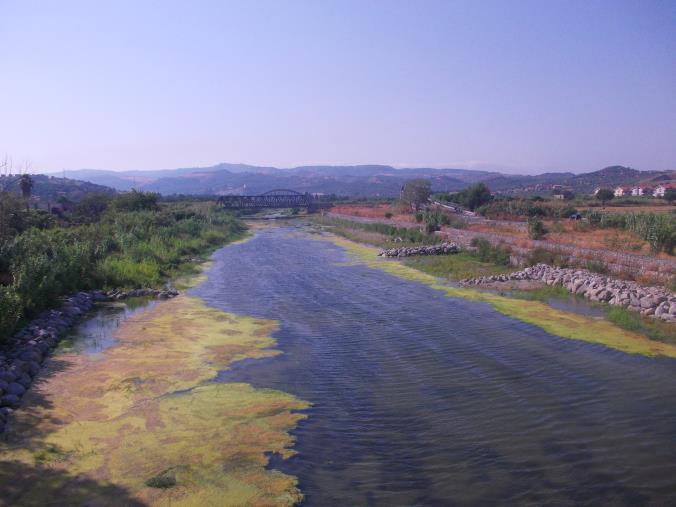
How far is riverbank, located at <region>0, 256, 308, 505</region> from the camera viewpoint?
695 cm

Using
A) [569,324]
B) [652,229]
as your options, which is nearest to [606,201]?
[652,229]

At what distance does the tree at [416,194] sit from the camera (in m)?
68.8

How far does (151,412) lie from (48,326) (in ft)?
21.0

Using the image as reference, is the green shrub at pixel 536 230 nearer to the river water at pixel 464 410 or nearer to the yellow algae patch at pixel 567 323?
the yellow algae patch at pixel 567 323

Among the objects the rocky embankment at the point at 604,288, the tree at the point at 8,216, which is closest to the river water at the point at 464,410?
the rocky embankment at the point at 604,288

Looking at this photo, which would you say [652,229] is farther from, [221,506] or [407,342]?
[221,506]

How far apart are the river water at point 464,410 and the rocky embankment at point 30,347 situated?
389cm

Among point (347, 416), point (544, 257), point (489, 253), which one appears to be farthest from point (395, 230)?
point (347, 416)

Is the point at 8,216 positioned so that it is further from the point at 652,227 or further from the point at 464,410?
the point at 652,227

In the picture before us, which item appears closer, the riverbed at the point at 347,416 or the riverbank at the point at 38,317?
the riverbed at the point at 347,416

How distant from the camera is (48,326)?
46.4 feet

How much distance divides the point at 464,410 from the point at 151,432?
528 centimetres

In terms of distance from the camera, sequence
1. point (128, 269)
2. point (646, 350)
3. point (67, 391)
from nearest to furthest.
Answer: point (67, 391) < point (646, 350) < point (128, 269)

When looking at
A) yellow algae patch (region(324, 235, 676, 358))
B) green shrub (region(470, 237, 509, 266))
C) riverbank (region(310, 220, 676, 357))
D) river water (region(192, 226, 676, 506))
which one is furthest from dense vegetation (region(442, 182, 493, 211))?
river water (region(192, 226, 676, 506))
